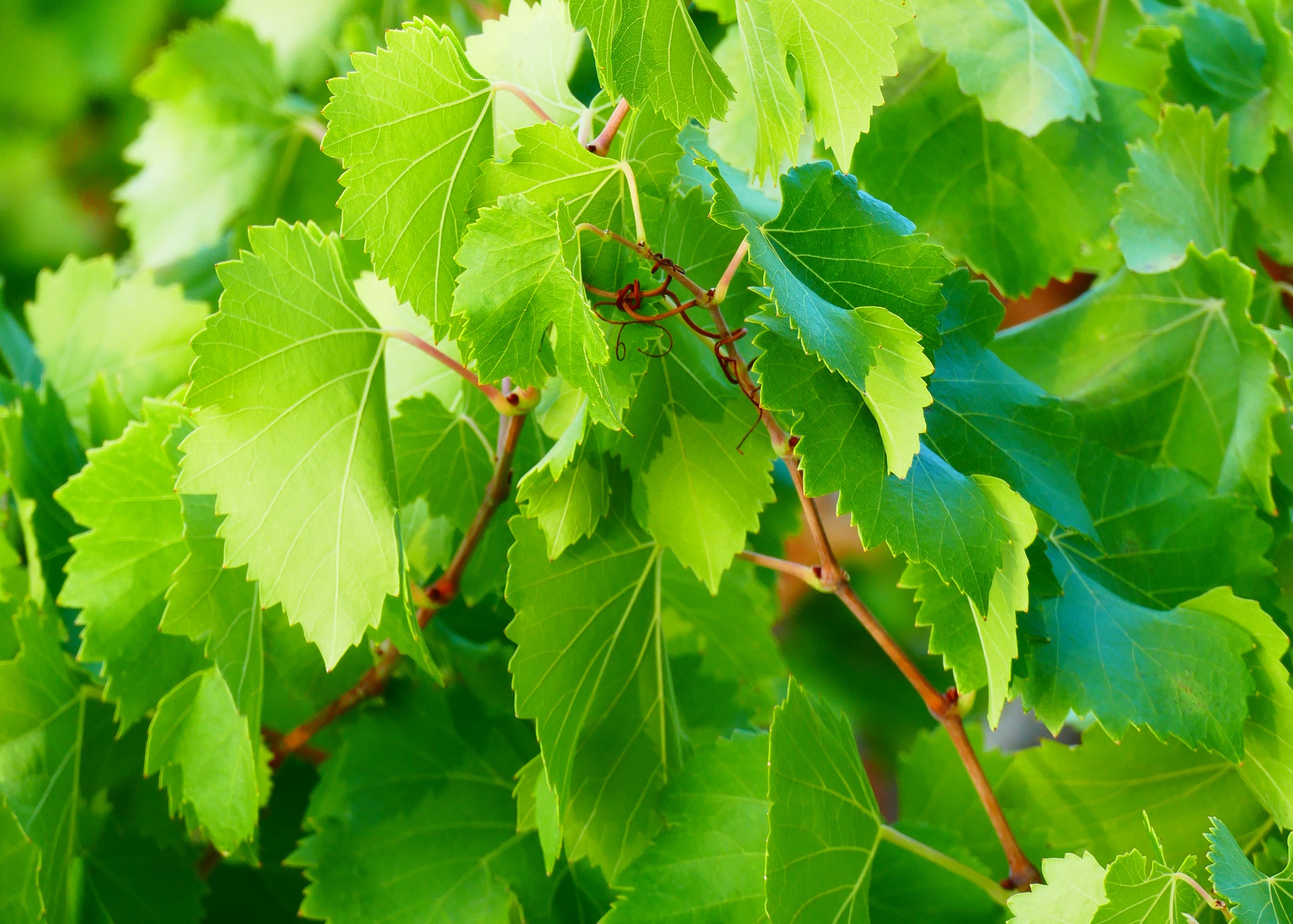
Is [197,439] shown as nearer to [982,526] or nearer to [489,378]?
[489,378]

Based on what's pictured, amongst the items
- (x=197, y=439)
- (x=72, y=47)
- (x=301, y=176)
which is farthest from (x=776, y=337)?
(x=72, y=47)

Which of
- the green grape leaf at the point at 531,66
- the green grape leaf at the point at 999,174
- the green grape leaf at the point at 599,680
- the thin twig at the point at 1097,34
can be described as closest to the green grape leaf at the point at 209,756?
the green grape leaf at the point at 599,680

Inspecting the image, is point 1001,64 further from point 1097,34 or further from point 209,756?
point 209,756

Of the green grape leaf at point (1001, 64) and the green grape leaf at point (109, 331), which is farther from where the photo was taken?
the green grape leaf at point (109, 331)

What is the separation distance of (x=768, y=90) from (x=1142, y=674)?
225mm

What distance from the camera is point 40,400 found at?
0.51 m

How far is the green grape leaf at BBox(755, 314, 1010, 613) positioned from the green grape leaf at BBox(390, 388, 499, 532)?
16 centimetres

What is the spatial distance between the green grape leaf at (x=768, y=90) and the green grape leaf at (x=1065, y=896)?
226 mm

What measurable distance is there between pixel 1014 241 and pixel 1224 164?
10cm

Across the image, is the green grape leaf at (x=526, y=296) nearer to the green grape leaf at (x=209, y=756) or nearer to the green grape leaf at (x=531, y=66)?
the green grape leaf at (x=531, y=66)

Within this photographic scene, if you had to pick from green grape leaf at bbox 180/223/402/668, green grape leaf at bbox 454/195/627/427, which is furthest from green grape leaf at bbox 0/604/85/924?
green grape leaf at bbox 454/195/627/427

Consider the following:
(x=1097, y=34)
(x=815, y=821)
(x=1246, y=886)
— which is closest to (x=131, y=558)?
(x=815, y=821)

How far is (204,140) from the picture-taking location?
0.73 m

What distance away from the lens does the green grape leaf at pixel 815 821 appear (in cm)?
34
